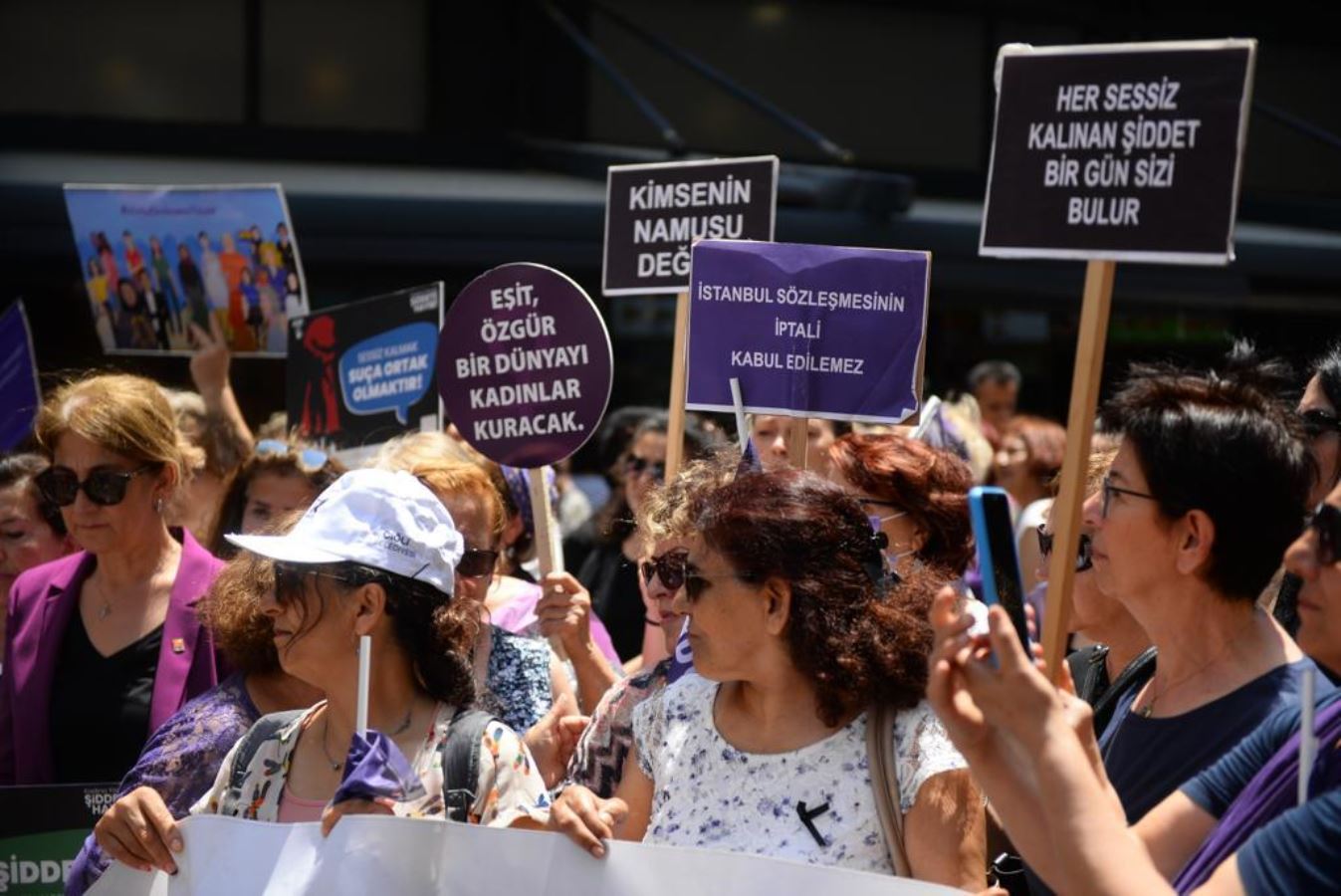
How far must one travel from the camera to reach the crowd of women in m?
2.41

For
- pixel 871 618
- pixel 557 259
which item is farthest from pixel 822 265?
pixel 557 259

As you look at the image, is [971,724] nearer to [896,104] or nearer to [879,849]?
[879,849]

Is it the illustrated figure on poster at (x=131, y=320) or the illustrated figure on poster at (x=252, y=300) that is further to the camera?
the illustrated figure on poster at (x=131, y=320)

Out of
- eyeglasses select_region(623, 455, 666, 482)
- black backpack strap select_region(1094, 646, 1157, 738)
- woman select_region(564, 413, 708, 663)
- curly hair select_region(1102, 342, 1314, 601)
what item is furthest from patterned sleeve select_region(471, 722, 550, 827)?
eyeglasses select_region(623, 455, 666, 482)

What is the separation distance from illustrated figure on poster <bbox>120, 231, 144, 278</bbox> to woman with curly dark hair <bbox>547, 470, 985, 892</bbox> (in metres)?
3.98

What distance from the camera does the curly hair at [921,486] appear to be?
420 cm

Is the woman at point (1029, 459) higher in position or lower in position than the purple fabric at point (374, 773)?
lower

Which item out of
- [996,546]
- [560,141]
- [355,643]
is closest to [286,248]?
[355,643]

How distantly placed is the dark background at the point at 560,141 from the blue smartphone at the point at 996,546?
722 cm

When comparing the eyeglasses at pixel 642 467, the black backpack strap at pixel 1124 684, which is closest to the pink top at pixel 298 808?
the black backpack strap at pixel 1124 684

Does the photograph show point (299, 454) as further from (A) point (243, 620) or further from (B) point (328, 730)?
(B) point (328, 730)

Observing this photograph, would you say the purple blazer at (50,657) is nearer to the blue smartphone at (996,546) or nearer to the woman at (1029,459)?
the blue smartphone at (996,546)

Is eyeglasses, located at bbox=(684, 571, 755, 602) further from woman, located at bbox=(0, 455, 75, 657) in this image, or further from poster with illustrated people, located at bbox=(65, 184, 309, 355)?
poster with illustrated people, located at bbox=(65, 184, 309, 355)

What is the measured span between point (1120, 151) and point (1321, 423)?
3.28 feet
